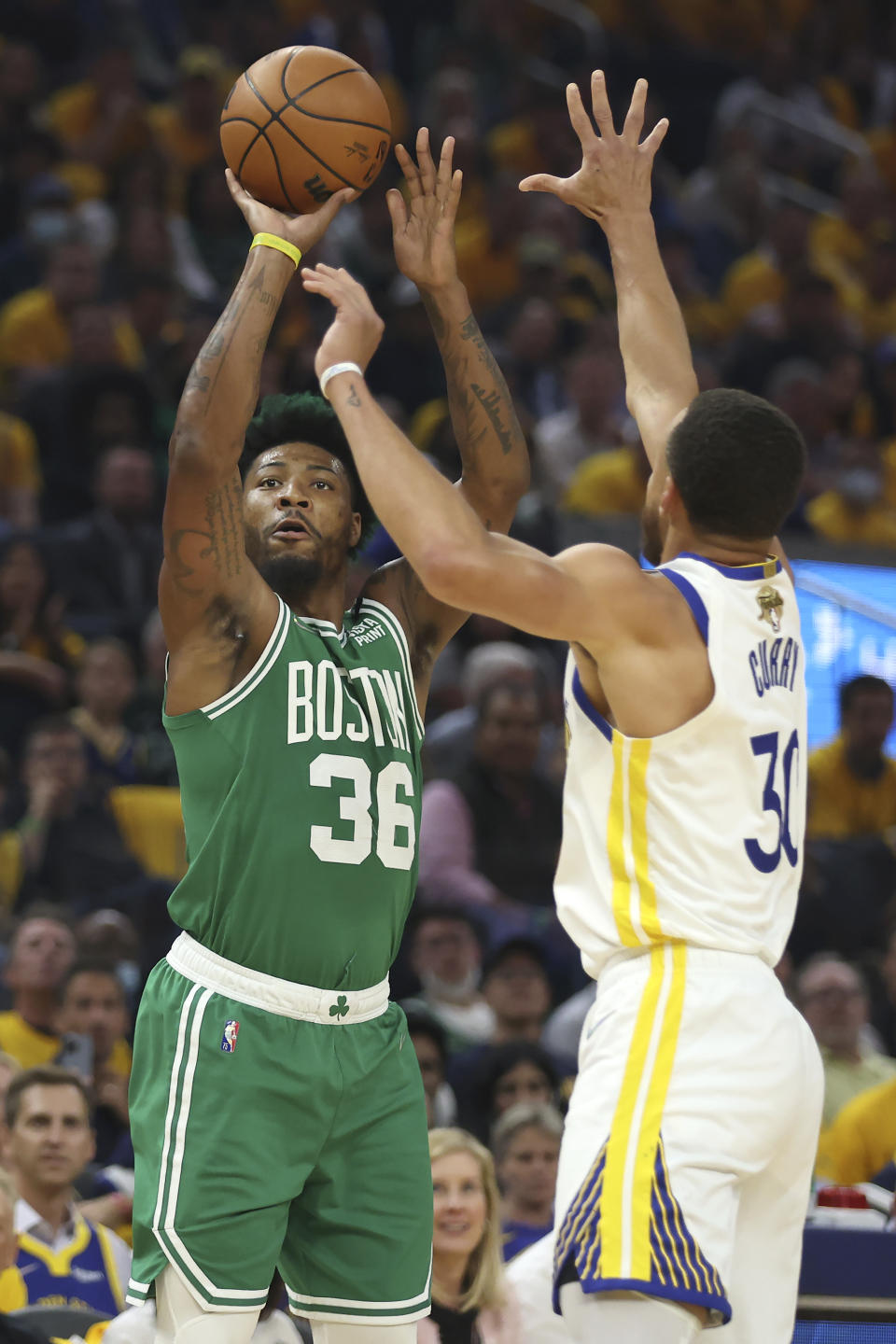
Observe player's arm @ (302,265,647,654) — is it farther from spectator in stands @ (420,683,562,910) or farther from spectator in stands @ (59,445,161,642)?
spectator in stands @ (59,445,161,642)

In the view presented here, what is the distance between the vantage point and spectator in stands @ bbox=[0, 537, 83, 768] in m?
7.61

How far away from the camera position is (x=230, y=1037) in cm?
338

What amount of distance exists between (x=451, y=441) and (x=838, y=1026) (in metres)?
3.29

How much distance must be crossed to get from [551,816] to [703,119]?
7.95 m

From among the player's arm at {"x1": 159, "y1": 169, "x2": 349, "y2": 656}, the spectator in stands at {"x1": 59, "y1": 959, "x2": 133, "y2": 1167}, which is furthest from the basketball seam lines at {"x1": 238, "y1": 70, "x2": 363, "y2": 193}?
the spectator in stands at {"x1": 59, "y1": 959, "x2": 133, "y2": 1167}

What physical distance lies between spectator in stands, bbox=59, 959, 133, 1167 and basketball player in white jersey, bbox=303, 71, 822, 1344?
3332 mm

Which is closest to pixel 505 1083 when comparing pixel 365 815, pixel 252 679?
pixel 365 815

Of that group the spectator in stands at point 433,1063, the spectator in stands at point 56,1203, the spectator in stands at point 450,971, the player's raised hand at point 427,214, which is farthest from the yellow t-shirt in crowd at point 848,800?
the player's raised hand at point 427,214

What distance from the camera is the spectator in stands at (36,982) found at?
641cm

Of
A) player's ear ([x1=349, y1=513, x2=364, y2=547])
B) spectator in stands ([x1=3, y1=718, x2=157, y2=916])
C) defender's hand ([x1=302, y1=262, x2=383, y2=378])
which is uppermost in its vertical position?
defender's hand ([x1=302, y1=262, x2=383, y2=378])

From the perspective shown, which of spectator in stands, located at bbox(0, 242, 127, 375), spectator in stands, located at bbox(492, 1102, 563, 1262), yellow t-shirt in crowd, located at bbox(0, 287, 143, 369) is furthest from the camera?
yellow t-shirt in crowd, located at bbox(0, 287, 143, 369)

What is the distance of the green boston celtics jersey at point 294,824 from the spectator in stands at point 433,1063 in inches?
104

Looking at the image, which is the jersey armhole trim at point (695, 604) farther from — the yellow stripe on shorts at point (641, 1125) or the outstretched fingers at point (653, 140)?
the outstretched fingers at point (653, 140)

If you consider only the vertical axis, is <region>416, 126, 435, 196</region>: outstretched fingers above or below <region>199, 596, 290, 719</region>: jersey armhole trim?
above
